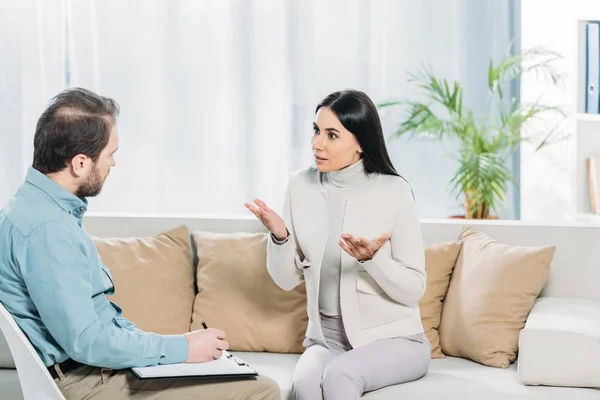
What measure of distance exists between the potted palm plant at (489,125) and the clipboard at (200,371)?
88.9 inches

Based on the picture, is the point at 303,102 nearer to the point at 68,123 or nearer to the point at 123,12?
the point at 123,12

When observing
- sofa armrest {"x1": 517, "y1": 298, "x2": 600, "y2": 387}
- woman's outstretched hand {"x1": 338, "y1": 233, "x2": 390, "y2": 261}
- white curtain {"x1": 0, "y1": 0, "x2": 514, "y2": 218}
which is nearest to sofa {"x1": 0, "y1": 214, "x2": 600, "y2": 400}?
sofa armrest {"x1": 517, "y1": 298, "x2": 600, "y2": 387}

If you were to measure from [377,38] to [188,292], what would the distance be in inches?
80.8

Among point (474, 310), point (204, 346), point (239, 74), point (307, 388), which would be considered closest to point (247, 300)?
point (307, 388)

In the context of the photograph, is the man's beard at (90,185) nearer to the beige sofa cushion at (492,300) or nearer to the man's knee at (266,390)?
the man's knee at (266,390)

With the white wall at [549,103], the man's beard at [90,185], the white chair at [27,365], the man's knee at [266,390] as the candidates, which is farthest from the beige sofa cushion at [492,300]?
the white chair at [27,365]

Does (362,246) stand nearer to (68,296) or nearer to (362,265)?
(362,265)

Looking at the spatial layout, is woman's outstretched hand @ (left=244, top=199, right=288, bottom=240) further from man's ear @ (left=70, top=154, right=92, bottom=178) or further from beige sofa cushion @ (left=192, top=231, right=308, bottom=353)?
man's ear @ (left=70, top=154, right=92, bottom=178)

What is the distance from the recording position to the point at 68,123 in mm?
1850

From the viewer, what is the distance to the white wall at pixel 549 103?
12.6ft

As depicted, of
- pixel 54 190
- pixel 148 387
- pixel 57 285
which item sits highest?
pixel 54 190

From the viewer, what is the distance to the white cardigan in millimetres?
2395

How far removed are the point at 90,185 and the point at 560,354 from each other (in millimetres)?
1329

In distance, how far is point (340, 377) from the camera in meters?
2.20
